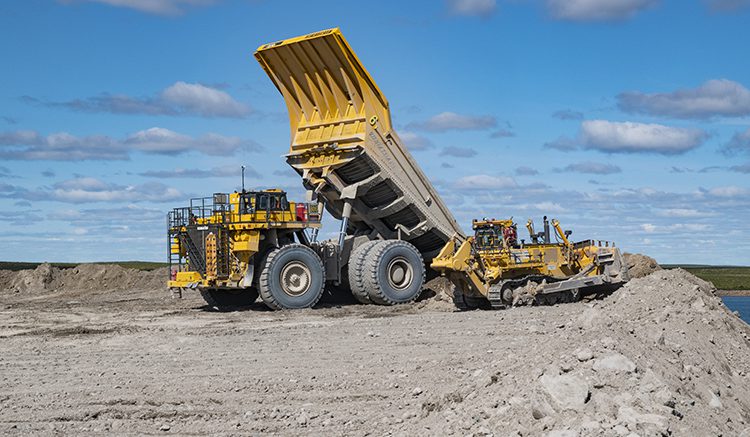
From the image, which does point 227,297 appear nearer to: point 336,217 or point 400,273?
point 336,217

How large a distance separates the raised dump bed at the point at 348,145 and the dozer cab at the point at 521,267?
7.16 feet

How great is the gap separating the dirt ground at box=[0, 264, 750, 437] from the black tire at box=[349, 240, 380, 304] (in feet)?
7.84

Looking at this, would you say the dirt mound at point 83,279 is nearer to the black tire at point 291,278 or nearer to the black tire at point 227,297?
the black tire at point 227,297

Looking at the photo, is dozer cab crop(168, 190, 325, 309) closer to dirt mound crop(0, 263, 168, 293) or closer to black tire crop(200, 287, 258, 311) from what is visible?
black tire crop(200, 287, 258, 311)

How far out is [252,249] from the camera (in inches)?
→ 885

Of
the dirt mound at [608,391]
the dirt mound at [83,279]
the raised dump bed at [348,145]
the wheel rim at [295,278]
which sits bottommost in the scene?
the dirt mound at [608,391]

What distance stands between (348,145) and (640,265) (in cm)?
1178

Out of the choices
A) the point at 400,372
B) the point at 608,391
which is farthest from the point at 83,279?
the point at 608,391

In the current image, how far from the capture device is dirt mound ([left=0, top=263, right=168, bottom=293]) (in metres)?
35.4

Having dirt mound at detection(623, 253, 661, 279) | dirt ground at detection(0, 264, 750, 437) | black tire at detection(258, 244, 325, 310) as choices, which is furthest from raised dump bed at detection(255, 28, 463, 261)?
dirt mound at detection(623, 253, 661, 279)

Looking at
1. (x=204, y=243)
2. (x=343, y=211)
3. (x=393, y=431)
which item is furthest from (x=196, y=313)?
(x=393, y=431)

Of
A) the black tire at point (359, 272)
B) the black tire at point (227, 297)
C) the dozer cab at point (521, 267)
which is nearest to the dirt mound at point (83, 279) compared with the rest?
the black tire at point (227, 297)

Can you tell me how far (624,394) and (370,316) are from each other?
13906 mm

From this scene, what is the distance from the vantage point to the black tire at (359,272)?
942 inches
